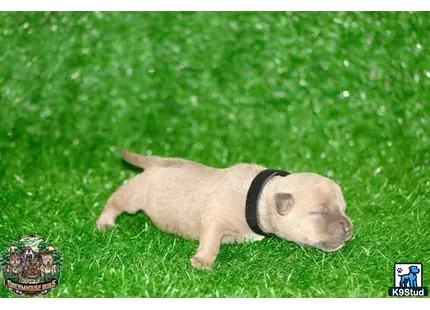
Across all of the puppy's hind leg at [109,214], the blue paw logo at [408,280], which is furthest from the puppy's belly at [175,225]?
the blue paw logo at [408,280]

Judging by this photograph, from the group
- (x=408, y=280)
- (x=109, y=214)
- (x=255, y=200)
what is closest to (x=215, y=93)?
(x=109, y=214)

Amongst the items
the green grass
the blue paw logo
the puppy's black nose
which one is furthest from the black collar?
the green grass

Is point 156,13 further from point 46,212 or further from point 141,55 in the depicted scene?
point 46,212

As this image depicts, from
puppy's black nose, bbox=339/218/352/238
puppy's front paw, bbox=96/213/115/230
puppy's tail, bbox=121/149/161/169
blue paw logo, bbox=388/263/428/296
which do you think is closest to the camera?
blue paw logo, bbox=388/263/428/296

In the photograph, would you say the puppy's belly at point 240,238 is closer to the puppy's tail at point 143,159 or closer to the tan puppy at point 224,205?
the tan puppy at point 224,205

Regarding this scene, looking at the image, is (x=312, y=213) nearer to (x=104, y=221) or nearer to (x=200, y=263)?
(x=200, y=263)

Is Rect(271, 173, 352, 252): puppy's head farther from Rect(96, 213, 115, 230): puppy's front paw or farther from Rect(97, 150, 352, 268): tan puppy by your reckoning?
Rect(96, 213, 115, 230): puppy's front paw
